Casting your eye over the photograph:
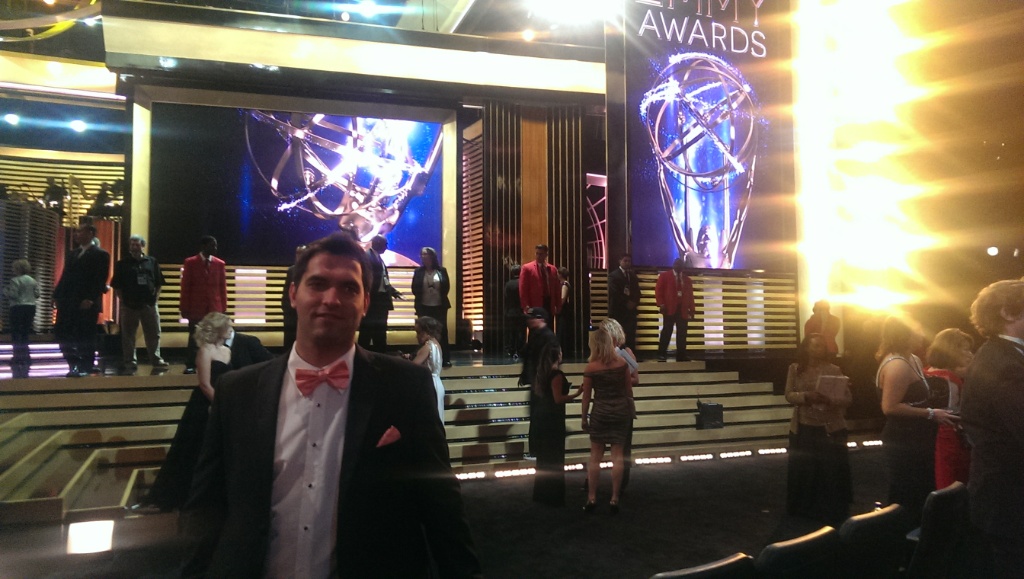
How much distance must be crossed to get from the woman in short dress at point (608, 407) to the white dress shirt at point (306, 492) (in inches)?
172

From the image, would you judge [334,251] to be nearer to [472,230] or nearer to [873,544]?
[873,544]

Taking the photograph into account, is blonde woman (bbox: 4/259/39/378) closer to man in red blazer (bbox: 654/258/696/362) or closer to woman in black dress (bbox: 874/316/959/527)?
man in red blazer (bbox: 654/258/696/362)

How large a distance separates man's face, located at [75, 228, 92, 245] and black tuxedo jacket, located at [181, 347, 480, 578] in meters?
6.91

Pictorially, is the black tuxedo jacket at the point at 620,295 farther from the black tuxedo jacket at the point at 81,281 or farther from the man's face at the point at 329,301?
the man's face at the point at 329,301

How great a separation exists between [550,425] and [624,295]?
15.5 feet

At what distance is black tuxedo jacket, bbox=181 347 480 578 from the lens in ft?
5.04

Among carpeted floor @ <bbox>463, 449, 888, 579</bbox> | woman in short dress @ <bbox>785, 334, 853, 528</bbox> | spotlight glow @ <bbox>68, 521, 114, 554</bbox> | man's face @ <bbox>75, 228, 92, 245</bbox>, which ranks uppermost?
man's face @ <bbox>75, 228, 92, 245</bbox>

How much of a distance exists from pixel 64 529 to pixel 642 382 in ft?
23.2

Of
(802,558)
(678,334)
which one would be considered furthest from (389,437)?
(678,334)

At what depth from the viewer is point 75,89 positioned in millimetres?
12055

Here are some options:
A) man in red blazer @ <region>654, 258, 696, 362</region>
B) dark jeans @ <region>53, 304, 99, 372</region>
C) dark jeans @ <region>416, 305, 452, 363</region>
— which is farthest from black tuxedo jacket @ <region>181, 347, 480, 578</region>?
man in red blazer @ <region>654, 258, 696, 362</region>

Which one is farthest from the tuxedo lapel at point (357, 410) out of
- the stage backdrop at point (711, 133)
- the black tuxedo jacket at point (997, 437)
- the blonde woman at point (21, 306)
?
the stage backdrop at point (711, 133)

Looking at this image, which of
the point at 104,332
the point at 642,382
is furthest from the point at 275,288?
the point at 642,382

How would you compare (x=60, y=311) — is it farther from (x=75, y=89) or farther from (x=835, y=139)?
(x=835, y=139)
